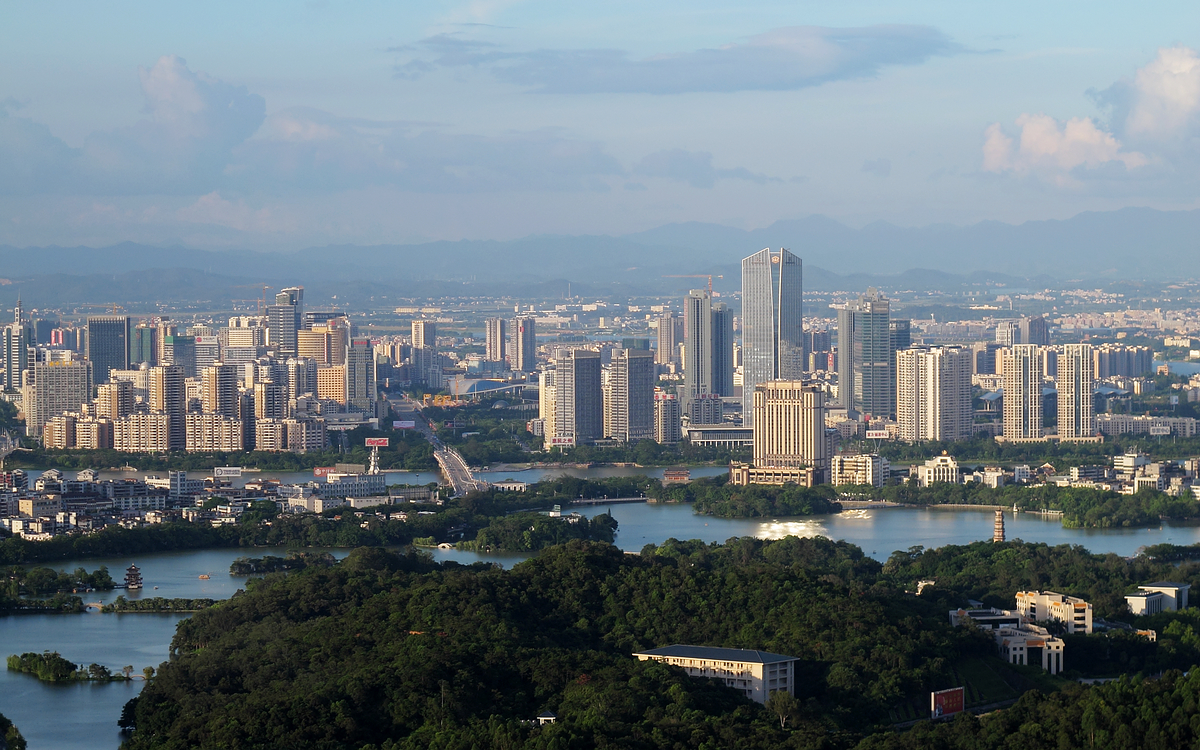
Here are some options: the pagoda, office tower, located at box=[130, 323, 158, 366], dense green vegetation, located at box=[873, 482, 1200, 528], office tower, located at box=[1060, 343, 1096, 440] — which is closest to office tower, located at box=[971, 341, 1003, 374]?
office tower, located at box=[1060, 343, 1096, 440]

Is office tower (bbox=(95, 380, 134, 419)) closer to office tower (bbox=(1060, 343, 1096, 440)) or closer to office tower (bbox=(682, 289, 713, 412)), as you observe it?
office tower (bbox=(682, 289, 713, 412))

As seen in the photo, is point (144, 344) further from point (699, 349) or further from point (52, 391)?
point (699, 349)

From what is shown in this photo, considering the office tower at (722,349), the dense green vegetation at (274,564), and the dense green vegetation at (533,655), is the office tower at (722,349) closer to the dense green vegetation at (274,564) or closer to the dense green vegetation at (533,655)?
the dense green vegetation at (274,564)

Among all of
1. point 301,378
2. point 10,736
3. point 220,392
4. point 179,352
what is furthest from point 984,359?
point 10,736

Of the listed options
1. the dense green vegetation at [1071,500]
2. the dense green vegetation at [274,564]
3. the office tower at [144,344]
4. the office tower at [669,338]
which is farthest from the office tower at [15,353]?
the dense green vegetation at [274,564]

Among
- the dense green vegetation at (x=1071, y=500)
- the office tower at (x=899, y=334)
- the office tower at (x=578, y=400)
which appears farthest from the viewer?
the office tower at (x=899, y=334)

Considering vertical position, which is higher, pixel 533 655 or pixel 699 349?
pixel 699 349

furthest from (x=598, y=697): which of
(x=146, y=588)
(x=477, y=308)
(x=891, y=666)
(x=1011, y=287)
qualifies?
(x=1011, y=287)
